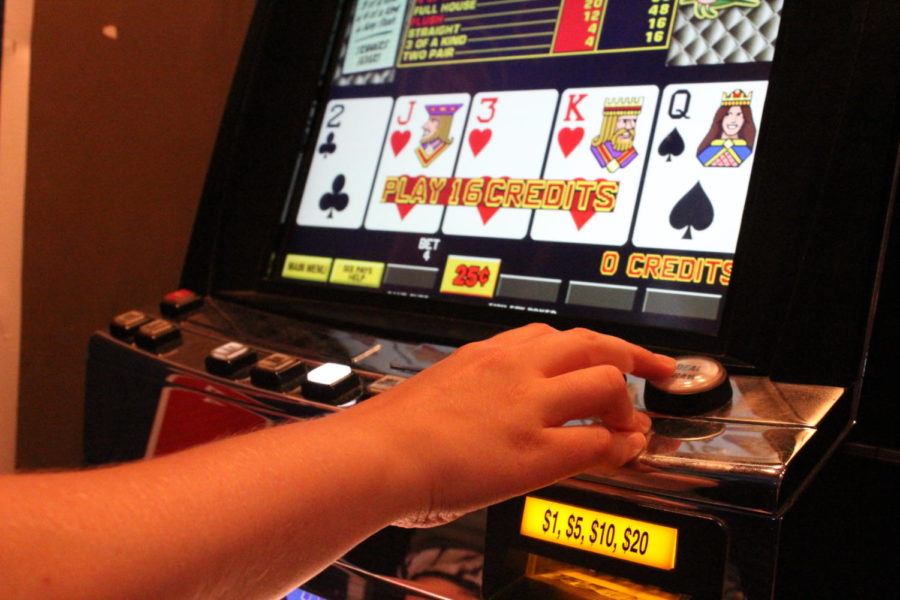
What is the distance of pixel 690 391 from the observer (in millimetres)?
639

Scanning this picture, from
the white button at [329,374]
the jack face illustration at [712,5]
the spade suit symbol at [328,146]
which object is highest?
the jack face illustration at [712,5]

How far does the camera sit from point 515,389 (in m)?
0.59

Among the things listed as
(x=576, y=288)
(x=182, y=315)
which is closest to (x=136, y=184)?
(x=182, y=315)

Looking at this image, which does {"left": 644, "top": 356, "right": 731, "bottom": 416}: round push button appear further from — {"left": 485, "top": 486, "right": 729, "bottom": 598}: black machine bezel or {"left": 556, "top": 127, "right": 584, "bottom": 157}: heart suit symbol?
{"left": 556, "top": 127, "right": 584, "bottom": 157}: heart suit symbol

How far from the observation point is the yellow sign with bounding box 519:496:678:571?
602mm

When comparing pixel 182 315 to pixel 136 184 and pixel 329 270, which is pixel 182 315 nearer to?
pixel 329 270

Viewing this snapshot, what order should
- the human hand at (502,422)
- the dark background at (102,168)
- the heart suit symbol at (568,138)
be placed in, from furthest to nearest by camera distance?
the dark background at (102,168)
the heart suit symbol at (568,138)
the human hand at (502,422)

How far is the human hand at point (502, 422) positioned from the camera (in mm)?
554

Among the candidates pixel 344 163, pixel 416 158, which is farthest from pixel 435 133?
pixel 344 163

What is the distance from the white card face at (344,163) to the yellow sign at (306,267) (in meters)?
0.05

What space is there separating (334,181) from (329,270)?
0.12 meters

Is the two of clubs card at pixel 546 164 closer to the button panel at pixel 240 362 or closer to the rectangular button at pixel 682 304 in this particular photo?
the rectangular button at pixel 682 304

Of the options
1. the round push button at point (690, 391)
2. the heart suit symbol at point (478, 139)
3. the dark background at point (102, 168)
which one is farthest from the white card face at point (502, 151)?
the dark background at point (102, 168)

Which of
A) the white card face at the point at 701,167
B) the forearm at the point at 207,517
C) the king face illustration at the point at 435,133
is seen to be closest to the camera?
the forearm at the point at 207,517
